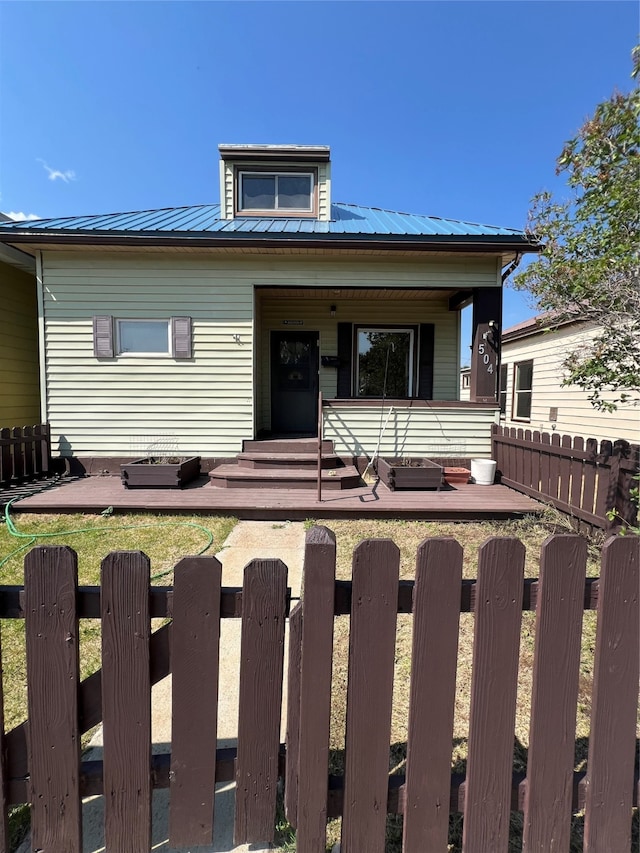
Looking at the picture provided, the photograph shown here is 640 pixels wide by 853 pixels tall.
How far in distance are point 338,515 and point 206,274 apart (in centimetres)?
446

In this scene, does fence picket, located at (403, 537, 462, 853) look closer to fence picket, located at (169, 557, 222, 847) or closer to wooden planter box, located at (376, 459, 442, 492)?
fence picket, located at (169, 557, 222, 847)

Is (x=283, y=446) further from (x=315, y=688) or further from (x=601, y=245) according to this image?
(x=315, y=688)

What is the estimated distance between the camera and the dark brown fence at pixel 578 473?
3.69m

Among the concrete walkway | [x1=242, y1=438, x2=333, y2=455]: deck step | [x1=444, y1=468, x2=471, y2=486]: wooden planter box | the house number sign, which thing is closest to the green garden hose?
the concrete walkway

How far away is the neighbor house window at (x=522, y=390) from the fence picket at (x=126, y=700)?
1205cm

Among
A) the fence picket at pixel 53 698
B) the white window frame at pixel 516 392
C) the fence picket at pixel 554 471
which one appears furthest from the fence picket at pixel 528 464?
the white window frame at pixel 516 392

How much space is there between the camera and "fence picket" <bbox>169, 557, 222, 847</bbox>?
1.11 m

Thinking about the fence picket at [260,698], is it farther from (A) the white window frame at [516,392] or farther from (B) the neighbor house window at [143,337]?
(A) the white window frame at [516,392]

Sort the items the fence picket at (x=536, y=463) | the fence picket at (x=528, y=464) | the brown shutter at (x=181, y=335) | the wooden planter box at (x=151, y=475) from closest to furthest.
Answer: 1. the fence picket at (x=536, y=463)
2. the fence picket at (x=528, y=464)
3. the wooden planter box at (x=151, y=475)
4. the brown shutter at (x=181, y=335)

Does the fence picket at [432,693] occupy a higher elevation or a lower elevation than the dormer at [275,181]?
lower

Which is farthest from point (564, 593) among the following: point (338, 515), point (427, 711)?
point (338, 515)

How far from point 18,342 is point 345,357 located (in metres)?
6.44

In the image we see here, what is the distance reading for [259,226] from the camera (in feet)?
23.4

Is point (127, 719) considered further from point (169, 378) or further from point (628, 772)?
point (169, 378)
